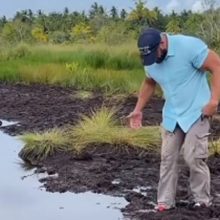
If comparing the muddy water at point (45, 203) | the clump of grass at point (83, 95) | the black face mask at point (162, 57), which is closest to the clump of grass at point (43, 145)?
the muddy water at point (45, 203)

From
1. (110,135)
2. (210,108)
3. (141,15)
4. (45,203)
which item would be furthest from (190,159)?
(141,15)

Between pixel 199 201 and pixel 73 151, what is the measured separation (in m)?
3.34

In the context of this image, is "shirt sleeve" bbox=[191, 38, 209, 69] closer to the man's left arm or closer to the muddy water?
the man's left arm

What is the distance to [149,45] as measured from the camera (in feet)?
17.9

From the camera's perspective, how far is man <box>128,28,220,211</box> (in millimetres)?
5508

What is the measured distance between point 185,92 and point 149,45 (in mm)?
504

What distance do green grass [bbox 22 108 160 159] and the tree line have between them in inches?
383

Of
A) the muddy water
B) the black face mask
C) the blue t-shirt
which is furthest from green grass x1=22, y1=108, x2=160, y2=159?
the black face mask

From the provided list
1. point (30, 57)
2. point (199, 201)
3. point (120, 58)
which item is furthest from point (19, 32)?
point (199, 201)

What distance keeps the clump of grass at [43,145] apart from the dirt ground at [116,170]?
0.16m

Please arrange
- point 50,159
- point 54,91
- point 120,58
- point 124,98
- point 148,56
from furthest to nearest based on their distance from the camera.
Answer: point 120,58 < point 54,91 < point 124,98 < point 50,159 < point 148,56

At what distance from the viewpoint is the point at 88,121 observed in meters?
9.90

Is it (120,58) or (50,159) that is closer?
(50,159)

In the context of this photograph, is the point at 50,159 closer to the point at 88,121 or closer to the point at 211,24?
the point at 88,121
